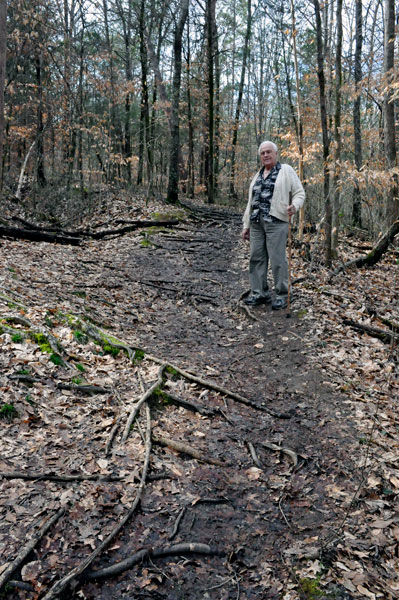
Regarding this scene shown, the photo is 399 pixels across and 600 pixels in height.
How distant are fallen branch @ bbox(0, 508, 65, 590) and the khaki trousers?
4.74 meters

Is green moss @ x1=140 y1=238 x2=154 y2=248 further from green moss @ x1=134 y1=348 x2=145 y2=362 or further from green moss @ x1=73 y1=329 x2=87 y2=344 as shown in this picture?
green moss @ x1=134 y1=348 x2=145 y2=362

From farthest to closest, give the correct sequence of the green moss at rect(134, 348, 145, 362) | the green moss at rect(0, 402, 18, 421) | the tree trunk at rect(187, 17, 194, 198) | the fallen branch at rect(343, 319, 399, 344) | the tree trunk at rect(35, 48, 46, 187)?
the tree trunk at rect(187, 17, 194, 198) → the tree trunk at rect(35, 48, 46, 187) → the fallen branch at rect(343, 319, 399, 344) → the green moss at rect(134, 348, 145, 362) → the green moss at rect(0, 402, 18, 421)

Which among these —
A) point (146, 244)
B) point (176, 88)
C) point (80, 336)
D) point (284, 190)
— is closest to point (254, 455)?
point (80, 336)

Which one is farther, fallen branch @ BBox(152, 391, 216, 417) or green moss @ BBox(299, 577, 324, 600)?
fallen branch @ BBox(152, 391, 216, 417)

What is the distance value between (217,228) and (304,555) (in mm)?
12588

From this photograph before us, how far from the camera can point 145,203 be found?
15898 millimetres

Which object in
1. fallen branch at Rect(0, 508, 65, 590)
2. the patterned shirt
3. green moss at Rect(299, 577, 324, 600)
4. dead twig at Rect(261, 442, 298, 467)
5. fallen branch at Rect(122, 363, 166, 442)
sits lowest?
green moss at Rect(299, 577, 324, 600)

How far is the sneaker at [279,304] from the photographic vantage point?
22.5ft

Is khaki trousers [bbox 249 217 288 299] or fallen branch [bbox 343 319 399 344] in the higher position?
khaki trousers [bbox 249 217 288 299]

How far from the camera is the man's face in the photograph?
6269 millimetres

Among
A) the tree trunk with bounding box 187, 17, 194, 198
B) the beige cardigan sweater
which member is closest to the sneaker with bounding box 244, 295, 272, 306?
the beige cardigan sweater

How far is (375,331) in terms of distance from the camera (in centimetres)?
625

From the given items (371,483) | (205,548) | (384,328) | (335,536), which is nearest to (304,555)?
(335,536)

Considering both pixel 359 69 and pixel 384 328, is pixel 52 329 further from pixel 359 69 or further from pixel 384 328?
pixel 359 69
